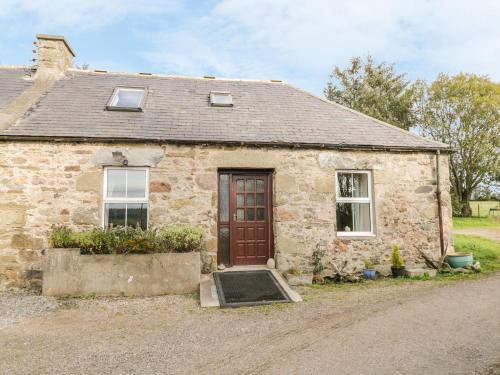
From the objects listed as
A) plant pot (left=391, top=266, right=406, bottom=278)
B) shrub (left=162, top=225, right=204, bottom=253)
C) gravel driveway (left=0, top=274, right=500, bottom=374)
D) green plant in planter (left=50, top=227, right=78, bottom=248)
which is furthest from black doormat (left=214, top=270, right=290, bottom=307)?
plant pot (left=391, top=266, right=406, bottom=278)

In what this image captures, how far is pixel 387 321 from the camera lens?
16.2 ft

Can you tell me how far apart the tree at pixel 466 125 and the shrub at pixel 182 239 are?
21.2m

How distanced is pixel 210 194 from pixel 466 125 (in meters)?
21.8

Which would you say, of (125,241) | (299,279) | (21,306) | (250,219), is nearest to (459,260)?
(299,279)

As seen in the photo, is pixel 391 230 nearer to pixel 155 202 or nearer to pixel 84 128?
pixel 155 202

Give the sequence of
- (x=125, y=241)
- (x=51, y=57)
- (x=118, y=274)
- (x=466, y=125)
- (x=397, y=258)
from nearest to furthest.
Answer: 1. (x=118, y=274)
2. (x=125, y=241)
3. (x=397, y=258)
4. (x=51, y=57)
5. (x=466, y=125)

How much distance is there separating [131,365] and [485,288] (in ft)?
22.2

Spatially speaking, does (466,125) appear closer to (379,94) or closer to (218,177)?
(379,94)

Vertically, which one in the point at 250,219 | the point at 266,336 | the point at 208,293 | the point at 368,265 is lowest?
the point at 266,336

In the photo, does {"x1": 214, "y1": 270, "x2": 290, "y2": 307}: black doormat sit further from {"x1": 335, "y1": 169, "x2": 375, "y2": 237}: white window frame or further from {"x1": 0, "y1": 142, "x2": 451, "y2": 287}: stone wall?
{"x1": 335, "y1": 169, "x2": 375, "y2": 237}: white window frame

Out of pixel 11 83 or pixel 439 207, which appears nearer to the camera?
pixel 439 207

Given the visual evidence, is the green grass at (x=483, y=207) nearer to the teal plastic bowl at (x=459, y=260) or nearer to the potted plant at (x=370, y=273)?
the teal plastic bowl at (x=459, y=260)

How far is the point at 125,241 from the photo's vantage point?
655 centimetres

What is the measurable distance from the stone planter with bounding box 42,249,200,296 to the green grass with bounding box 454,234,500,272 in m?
7.38
